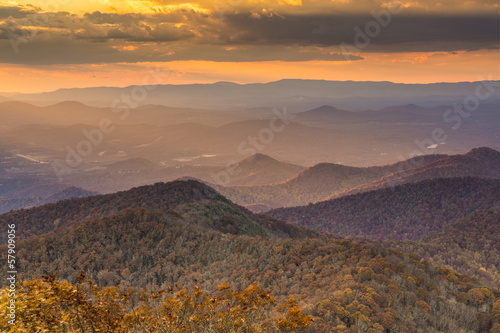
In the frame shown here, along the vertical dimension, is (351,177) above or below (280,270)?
below

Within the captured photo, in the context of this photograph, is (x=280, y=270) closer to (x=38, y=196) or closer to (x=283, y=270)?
(x=283, y=270)

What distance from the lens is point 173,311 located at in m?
11.4

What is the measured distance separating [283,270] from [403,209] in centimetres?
7253

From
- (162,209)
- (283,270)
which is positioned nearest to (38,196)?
(162,209)

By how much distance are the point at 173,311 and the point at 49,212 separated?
54.0 meters

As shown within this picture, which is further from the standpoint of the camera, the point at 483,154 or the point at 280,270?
the point at 483,154

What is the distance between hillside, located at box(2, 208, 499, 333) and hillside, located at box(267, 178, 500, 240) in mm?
56271

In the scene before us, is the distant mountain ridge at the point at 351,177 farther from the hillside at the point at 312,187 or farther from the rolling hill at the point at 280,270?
the rolling hill at the point at 280,270

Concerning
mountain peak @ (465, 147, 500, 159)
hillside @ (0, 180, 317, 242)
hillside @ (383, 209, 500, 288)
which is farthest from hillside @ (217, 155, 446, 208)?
hillside @ (0, 180, 317, 242)

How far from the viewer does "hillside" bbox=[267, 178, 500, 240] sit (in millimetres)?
79250

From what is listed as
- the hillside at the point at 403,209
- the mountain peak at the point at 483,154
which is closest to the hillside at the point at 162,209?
the hillside at the point at 403,209

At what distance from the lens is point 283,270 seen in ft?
82.7

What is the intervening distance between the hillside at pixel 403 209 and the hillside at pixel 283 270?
185 ft

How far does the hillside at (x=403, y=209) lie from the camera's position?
260ft
